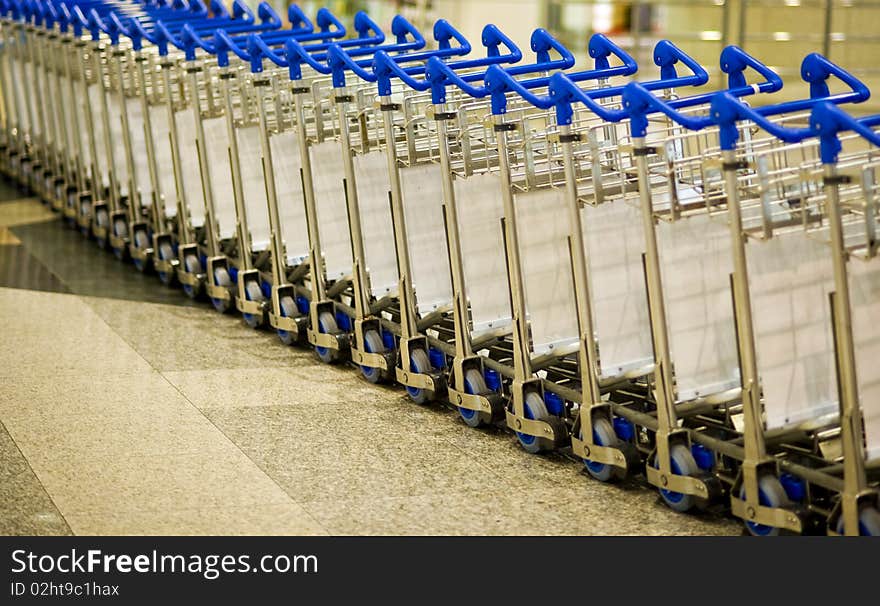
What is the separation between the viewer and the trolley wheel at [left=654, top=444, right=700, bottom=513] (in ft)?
12.2

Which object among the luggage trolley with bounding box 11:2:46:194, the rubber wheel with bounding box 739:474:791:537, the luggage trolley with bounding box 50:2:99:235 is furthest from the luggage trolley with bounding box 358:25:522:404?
the luggage trolley with bounding box 11:2:46:194

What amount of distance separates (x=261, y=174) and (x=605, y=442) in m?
2.38

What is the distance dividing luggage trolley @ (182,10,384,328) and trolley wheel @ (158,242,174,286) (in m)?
0.68

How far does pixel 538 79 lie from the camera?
14.2ft

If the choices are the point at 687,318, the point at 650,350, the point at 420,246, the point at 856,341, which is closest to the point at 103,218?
the point at 420,246

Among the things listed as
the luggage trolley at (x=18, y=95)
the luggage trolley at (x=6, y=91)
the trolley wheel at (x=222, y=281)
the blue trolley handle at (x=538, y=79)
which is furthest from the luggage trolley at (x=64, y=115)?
the blue trolley handle at (x=538, y=79)

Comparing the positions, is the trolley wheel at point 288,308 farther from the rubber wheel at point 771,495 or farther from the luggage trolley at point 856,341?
the luggage trolley at point 856,341

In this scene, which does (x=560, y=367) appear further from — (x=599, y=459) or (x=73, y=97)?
(x=73, y=97)

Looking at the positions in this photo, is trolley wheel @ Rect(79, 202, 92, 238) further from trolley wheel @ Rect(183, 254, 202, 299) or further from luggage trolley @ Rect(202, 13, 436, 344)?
luggage trolley @ Rect(202, 13, 436, 344)

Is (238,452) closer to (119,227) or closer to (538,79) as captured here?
(538,79)

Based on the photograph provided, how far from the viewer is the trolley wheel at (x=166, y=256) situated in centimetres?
660
